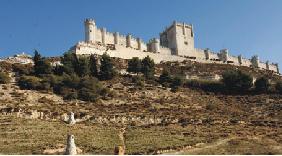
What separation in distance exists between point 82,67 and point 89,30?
2662cm

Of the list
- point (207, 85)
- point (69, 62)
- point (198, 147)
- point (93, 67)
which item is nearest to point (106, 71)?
point (93, 67)

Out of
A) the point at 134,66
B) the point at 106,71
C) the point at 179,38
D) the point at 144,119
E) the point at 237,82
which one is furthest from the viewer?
the point at 179,38

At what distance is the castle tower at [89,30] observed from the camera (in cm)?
12056

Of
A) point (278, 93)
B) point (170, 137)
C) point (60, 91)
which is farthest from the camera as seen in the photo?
point (278, 93)

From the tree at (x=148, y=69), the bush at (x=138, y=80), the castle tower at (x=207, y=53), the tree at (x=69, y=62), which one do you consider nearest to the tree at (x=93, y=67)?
the tree at (x=69, y=62)

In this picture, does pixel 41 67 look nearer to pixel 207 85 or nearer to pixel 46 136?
pixel 207 85

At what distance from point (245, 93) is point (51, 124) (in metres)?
49.1

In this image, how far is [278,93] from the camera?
325 ft

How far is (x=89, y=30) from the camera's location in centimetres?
12138

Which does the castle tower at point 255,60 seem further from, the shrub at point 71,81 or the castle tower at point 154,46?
the shrub at point 71,81

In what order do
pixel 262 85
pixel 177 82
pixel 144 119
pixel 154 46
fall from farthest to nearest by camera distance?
1. pixel 154 46
2. pixel 262 85
3. pixel 177 82
4. pixel 144 119

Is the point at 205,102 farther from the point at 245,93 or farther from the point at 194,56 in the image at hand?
the point at 194,56

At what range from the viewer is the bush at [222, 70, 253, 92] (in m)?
101

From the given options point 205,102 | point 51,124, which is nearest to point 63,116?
point 51,124
